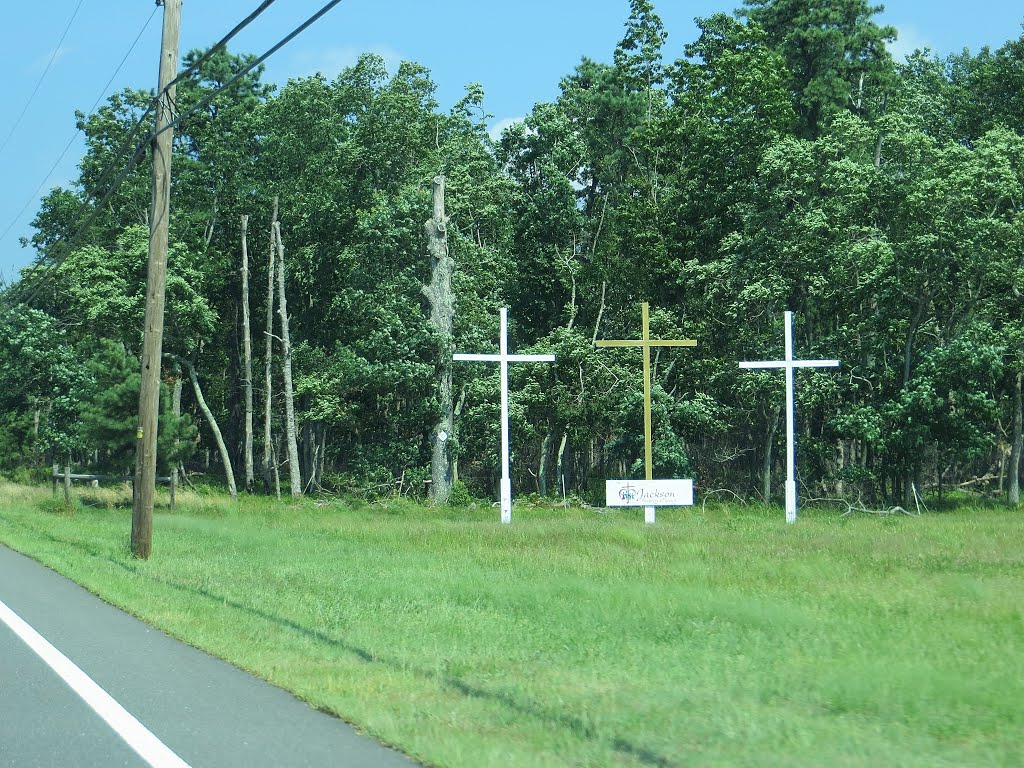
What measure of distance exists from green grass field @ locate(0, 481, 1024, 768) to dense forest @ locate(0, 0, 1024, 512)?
1409cm

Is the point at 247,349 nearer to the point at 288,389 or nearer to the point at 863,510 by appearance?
the point at 288,389

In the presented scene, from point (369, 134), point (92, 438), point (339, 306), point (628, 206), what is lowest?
point (92, 438)

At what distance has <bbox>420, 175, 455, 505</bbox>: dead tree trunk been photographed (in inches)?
1593

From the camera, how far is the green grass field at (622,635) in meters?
7.21

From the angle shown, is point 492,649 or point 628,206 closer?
point 492,649

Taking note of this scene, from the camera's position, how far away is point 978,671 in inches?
356

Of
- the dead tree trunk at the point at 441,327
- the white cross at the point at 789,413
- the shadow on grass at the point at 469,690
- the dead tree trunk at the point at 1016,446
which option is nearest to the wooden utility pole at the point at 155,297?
the shadow on grass at the point at 469,690

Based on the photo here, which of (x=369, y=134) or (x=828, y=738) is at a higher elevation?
(x=369, y=134)

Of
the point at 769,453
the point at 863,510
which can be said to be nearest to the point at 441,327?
the point at 769,453

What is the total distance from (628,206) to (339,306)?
12979mm

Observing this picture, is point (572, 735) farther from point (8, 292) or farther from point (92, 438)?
point (8, 292)

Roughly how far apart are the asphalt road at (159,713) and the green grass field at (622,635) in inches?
11.7

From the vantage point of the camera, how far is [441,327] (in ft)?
136

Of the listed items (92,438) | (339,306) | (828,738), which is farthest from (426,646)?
(339,306)
